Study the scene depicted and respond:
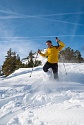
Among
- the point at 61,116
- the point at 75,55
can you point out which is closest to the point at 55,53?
the point at 61,116

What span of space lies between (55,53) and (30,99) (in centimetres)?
450

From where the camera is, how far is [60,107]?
14.4ft

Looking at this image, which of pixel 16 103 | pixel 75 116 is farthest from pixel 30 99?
pixel 75 116

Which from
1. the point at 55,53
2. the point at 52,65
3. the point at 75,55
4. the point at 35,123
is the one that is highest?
the point at 75,55

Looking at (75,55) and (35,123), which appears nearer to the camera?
(35,123)

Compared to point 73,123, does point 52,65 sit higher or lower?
higher

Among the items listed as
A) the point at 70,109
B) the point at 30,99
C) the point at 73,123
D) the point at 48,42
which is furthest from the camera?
the point at 48,42

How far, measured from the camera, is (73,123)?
11.0ft

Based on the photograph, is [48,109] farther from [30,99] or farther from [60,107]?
[30,99]

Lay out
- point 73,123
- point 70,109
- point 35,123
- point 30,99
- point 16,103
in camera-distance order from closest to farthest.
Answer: point 73,123, point 35,123, point 70,109, point 16,103, point 30,99

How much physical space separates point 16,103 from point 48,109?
138 centimetres

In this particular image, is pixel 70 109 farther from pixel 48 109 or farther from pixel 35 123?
pixel 35 123

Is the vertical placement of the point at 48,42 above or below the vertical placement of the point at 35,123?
above

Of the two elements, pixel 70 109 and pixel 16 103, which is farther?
pixel 16 103
